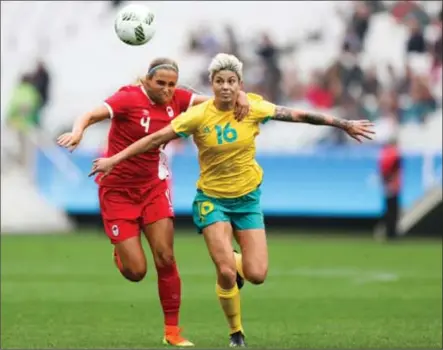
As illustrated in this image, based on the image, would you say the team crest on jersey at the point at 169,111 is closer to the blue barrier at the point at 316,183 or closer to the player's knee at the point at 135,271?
the player's knee at the point at 135,271

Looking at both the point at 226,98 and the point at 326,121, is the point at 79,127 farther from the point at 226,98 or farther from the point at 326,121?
the point at 326,121

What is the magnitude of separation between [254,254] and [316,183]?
14.9 metres

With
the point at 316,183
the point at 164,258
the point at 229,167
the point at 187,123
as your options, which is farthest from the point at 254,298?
the point at 316,183

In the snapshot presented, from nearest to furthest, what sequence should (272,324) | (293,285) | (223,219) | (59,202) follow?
(223,219) < (272,324) < (293,285) < (59,202)

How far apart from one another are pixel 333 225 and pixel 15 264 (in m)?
8.52

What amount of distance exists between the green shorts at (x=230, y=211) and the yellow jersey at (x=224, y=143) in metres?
0.05

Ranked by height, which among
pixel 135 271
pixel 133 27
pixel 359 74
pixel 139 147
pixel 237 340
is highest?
pixel 133 27

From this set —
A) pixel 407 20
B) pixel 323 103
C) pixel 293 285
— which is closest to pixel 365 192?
pixel 323 103

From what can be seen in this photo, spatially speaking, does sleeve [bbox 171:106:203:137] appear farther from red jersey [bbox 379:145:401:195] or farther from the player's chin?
red jersey [bbox 379:145:401:195]

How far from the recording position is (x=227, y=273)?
33.8 feet

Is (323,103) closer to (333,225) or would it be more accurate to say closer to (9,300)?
(333,225)

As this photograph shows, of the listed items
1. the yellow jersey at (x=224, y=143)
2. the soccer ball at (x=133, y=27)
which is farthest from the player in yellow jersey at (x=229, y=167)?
the soccer ball at (x=133, y=27)

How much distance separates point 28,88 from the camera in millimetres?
27547

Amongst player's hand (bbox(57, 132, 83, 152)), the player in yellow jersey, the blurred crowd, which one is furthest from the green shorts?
the blurred crowd
